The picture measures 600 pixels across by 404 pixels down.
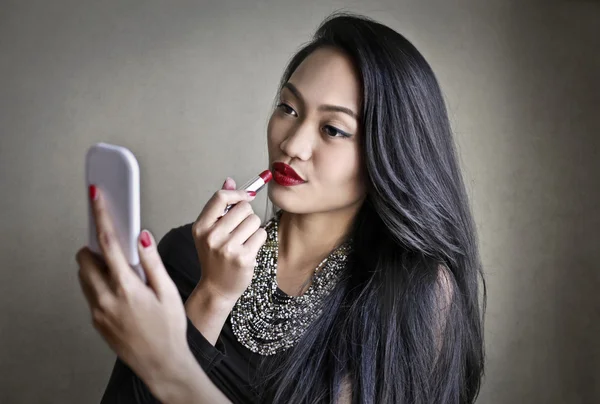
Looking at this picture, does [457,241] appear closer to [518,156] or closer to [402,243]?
[402,243]

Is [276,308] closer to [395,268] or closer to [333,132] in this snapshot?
[395,268]

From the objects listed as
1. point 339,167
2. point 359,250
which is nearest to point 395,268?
point 359,250

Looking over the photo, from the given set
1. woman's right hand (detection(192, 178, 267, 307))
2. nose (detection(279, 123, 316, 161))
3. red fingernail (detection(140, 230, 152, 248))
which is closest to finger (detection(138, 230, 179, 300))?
red fingernail (detection(140, 230, 152, 248))

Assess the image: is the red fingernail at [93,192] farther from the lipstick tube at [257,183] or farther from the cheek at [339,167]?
the cheek at [339,167]

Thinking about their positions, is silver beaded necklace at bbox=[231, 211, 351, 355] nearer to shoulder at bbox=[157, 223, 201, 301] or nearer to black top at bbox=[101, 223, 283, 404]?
black top at bbox=[101, 223, 283, 404]

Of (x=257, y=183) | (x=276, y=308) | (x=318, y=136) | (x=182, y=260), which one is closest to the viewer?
(x=257, y=183)

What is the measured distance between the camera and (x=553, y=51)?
1636 mm

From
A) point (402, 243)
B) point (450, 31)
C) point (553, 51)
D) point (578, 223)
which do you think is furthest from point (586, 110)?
point (402, 243)

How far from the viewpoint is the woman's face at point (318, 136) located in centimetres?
101

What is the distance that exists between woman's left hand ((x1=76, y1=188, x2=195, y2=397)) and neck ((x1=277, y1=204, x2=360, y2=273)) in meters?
0.54

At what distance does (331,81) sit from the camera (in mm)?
1021

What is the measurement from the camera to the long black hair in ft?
3.35

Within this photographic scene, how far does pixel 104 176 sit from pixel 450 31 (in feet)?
4.28

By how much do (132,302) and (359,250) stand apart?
0.62 m
